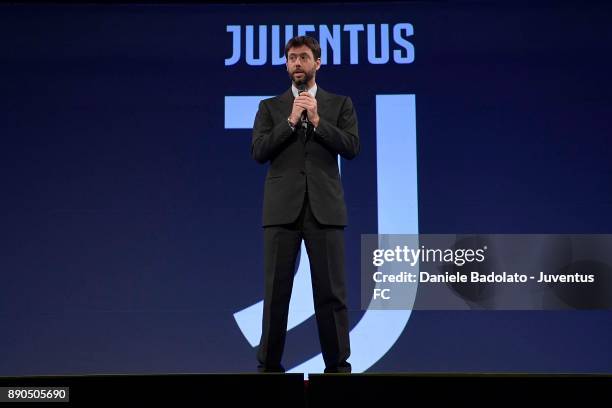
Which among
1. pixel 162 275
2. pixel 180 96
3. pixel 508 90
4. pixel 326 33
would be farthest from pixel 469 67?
pixel 162 275

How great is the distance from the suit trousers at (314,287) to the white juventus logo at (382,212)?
1.62 meters

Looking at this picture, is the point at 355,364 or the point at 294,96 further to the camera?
the point at 355,364

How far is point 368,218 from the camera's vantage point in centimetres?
429

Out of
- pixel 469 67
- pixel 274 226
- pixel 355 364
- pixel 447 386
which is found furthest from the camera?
pixel 469 67

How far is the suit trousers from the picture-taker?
8.27 feet

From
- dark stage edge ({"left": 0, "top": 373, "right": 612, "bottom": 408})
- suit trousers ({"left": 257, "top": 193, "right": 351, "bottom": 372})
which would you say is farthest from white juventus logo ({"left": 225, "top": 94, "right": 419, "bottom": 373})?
dark stage edge ({"left": 0, "top": 373, "right": 612, "bottom": 408})

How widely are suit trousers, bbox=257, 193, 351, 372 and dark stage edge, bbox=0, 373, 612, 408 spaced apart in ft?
2.75

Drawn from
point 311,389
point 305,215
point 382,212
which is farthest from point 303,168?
point 382,212

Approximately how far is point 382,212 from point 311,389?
8.81 feet

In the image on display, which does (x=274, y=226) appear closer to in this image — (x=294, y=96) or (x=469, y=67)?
(x=294, y=96)

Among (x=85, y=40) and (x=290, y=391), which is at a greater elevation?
(x=85, y=40)

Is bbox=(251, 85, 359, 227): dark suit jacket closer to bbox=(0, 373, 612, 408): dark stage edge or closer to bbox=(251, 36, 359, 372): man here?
bbox=(251, 36, 359, 372): man

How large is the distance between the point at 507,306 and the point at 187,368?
1960 mm

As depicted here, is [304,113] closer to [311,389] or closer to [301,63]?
[301,63]
